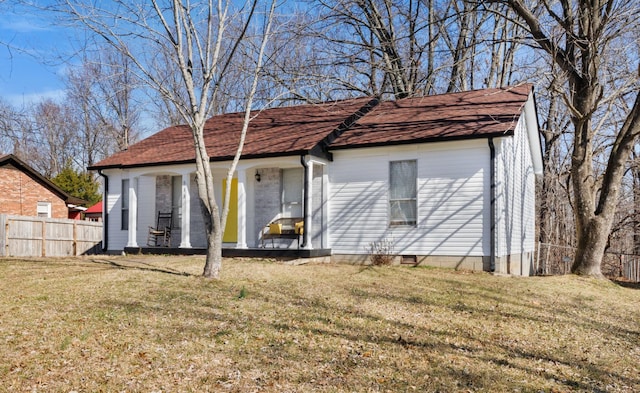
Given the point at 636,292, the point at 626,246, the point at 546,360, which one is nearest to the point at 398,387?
the point at 546,360

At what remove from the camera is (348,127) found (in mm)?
16516

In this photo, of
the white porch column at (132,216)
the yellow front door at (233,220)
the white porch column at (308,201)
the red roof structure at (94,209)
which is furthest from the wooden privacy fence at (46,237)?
the red roof structure at (94,209)

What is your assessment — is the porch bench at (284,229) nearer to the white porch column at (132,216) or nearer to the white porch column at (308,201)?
the white porch column at (308,201)

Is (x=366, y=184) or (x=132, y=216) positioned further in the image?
(x=132, y=216)

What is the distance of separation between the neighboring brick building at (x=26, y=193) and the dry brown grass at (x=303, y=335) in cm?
1748

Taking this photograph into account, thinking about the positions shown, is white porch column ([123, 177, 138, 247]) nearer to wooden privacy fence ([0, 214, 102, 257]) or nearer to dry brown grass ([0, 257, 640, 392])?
wooden privacy fence ([0, 214, 102, 257])

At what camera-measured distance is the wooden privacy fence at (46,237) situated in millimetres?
18156

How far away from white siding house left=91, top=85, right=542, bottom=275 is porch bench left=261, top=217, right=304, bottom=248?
12 cm

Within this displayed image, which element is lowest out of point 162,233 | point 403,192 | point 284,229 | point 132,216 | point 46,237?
point 46,237

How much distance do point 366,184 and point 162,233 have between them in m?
6.60

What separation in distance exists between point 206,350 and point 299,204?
967cm

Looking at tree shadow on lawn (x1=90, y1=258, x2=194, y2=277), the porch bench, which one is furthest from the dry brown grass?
the porch bench

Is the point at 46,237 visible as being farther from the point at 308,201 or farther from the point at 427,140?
the point at 427,140

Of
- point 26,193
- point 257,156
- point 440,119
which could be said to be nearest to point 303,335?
point 257,156
